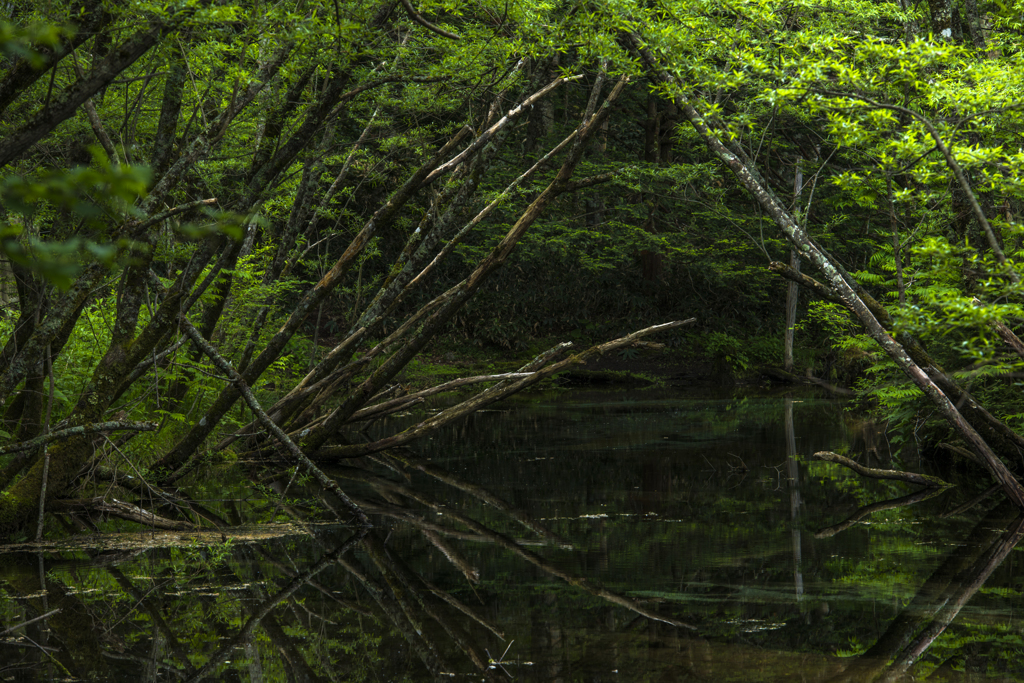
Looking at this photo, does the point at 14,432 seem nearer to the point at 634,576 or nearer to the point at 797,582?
the point at 634,576

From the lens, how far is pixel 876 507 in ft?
27.1

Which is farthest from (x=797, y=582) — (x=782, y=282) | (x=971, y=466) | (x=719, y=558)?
(x=782, y=282)

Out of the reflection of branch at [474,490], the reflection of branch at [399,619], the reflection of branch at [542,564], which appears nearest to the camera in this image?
the reflection of branch at [399,619]

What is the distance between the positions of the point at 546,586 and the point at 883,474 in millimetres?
4577

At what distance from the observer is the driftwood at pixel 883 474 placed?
28.5 ft

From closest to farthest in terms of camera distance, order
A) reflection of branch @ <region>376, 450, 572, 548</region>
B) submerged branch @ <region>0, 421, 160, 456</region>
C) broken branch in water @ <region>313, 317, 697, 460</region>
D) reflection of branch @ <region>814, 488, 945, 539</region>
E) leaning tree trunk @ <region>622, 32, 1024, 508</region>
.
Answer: submerged branch @ <region>0, 421, 160, 456</region> < reflection of branch @ <region>814, 488, 945, 539</region> < reflection of branch @ <region>376, 450, 572, 548</region> < leaning tree trunk @ <region>622, 32, 1024, 508</region> < broken branch in water @ <region>313, 317, 697, 460</region>

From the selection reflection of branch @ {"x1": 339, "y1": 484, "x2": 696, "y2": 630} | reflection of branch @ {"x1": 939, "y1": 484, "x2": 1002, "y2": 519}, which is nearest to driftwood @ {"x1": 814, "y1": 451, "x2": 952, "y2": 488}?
reflection of branch @ {"x1": 939, "y1": 484, "x2": 1002, "y2": 519}

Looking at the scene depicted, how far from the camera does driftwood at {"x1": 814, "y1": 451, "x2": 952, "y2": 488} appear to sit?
867cm

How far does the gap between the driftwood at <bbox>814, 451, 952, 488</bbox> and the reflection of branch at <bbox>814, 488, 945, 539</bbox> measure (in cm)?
8

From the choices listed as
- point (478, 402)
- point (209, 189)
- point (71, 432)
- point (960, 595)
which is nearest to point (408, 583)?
point (71, 432)

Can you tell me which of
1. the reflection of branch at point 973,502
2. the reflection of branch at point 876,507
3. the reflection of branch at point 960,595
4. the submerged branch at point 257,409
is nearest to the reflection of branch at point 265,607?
the submerged branch at point 257,409

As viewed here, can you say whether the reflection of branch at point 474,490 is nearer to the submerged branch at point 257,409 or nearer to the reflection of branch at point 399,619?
the submerged branch at point 257,409

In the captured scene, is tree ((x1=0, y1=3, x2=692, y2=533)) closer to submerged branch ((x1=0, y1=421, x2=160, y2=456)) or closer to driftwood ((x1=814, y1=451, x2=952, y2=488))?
submerged branch ((x1=0, y1=421, x2=160, y2=456))

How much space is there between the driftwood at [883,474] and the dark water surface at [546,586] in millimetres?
216
